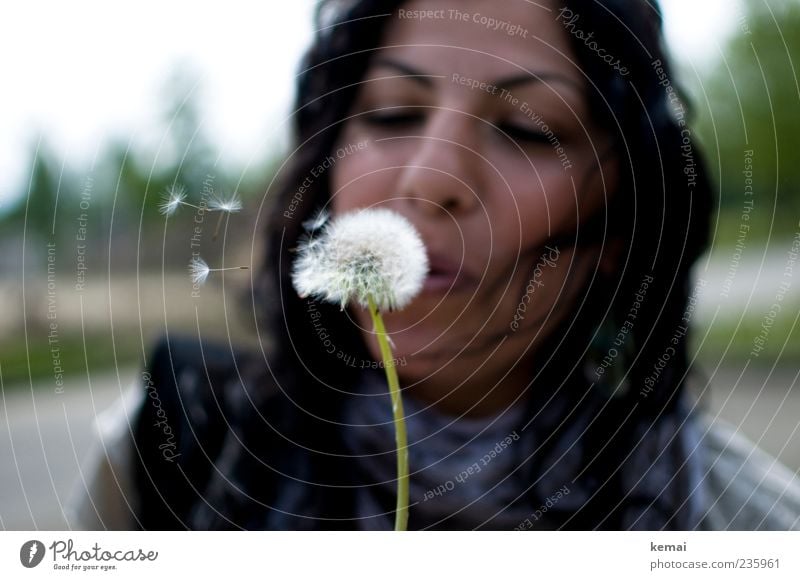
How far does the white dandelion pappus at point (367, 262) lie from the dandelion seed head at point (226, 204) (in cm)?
7

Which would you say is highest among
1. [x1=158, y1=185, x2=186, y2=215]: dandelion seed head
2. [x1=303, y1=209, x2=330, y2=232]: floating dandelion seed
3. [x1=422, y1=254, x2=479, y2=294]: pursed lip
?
[x1=158, y1=185, x2=186, y2=215]: dandelion seed head

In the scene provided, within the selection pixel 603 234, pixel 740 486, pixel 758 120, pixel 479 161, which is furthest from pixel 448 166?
pixel 740 486

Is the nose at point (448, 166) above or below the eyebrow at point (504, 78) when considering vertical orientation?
below

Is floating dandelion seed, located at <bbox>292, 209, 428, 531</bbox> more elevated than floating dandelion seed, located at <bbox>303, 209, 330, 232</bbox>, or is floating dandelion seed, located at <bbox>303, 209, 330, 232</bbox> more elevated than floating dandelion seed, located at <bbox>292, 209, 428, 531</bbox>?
floating dandelion seed, located at <bbox>303, 209, 330, 232</bbox>

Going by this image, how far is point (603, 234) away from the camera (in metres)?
0.64

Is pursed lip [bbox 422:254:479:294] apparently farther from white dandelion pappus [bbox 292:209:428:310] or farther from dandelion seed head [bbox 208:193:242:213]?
dandelion seed head [bbox 208:193:242:213]

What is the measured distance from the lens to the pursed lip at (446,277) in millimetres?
619

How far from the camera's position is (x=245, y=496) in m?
0.66

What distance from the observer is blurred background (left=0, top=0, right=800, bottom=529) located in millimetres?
631

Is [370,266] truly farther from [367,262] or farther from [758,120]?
[758,120]

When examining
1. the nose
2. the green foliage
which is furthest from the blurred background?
the nose

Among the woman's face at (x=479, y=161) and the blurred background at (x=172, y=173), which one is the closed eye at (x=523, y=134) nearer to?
the woman's face at (x=479, y=161)

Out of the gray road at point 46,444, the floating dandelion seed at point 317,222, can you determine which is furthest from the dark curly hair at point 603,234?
the gray road at point 46,444

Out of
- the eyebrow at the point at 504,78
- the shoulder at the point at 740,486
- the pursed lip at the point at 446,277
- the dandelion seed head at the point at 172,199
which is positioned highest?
the eyebrow at the point at 504,78
